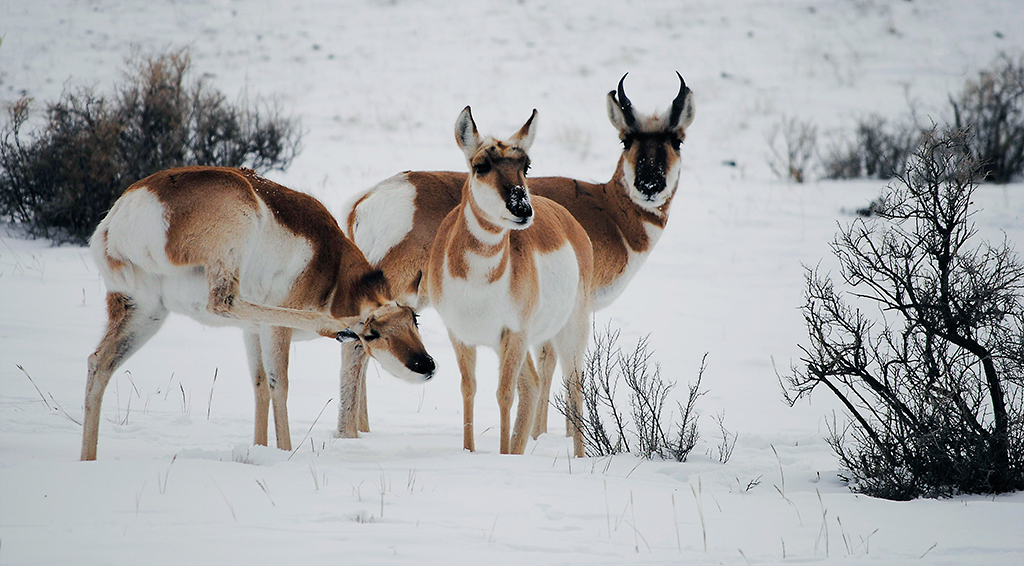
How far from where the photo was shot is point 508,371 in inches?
207

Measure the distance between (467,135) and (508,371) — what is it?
5.07ft

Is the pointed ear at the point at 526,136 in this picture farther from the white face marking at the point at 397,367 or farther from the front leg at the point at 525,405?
the white face marking at the point at 397,367

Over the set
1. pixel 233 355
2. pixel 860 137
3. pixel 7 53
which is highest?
pixel 7 53

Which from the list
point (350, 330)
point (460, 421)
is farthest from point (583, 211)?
point (350, 330)

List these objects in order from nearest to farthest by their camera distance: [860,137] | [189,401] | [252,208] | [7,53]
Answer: [252,208] → [189,401] → [860,137] → [7,53]

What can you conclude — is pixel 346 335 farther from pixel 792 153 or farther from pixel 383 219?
pixel 792 153

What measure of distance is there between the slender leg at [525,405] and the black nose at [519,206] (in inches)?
40.7

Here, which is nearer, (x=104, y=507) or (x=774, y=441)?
(x=104, y=507)

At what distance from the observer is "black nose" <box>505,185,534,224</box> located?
15.8 feet

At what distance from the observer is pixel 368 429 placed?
655 cm

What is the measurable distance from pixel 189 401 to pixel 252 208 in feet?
8.17

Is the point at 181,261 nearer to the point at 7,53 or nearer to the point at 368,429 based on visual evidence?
the point at 368,429

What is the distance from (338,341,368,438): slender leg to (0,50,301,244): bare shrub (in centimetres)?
626

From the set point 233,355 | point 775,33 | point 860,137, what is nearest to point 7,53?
point 233,355
